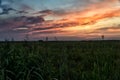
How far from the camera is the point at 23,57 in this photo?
7.93 metres

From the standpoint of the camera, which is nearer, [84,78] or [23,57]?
[23,57]

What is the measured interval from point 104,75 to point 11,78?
304 centimetres

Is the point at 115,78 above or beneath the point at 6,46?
beneath

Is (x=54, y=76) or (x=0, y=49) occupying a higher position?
(x=0, y=49)

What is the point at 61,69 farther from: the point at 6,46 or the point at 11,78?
the point at 6,46

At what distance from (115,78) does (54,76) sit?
2010 mm

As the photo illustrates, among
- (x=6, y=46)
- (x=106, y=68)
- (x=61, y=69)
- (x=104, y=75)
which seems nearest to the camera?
(x=61, y=69)

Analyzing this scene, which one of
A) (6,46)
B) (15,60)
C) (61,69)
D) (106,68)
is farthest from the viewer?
(106,68)

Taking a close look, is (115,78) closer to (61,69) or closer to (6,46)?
(61,69)

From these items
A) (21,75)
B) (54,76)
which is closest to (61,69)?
(54,76)

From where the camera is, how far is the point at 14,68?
7625 millimetres

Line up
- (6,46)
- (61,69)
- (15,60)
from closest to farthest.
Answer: (61,69) → (15,60) → (6,46)

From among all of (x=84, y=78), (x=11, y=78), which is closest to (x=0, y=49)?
(x=11, y=78)

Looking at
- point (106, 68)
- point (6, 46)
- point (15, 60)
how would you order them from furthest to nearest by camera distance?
point (106, 68)
point (6, 46)
point (15, 60)
